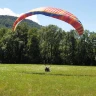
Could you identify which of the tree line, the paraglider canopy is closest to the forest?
the tree line

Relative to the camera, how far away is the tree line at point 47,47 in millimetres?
105375

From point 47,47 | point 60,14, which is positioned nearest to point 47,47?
point 47,47

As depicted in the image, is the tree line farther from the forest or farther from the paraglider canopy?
the paraglider canopy

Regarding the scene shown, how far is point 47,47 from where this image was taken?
4395 inches

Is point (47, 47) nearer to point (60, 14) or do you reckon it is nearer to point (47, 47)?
point (47, 47)

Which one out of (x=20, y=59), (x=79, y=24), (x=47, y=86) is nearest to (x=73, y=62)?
(x=20, y=59)

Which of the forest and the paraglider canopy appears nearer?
the paraglider canopy

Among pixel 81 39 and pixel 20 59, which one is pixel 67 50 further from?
pixel 20 59

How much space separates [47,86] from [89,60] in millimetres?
83524

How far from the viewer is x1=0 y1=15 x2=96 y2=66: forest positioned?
105356 millimetres

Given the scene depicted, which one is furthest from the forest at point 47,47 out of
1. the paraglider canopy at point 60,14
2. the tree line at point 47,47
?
the paraglider canopy at point 60,14

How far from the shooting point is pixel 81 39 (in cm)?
11188

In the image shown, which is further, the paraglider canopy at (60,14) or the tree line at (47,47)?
the tree line at (47,47)

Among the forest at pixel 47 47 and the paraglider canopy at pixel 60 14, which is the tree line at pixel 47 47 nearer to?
the forest at pixel 47 47
